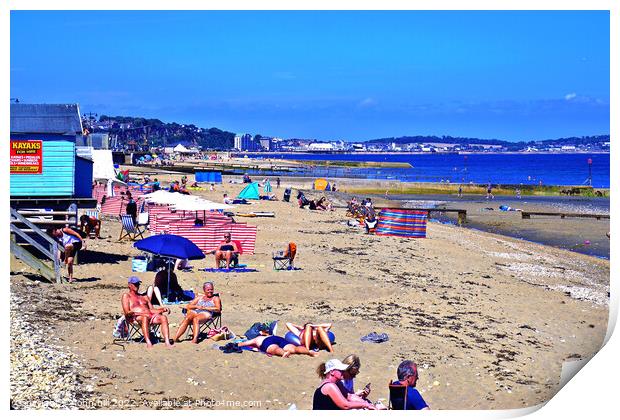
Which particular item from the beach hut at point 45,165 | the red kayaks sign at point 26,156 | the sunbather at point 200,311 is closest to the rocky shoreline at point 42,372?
the sunbather at point 200,311

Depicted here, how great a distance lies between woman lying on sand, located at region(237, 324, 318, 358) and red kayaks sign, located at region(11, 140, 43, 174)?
8.17 metres

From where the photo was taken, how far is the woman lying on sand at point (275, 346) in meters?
10.1

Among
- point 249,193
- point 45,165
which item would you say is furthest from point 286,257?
point 249,193

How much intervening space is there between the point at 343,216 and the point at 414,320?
1805 centimetres

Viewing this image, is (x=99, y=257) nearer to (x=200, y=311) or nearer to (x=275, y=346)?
(x=200, y=311)

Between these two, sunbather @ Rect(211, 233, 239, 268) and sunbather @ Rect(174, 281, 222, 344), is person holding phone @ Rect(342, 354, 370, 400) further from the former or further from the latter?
sunbather @ Rect(211, 233, 239, 268)

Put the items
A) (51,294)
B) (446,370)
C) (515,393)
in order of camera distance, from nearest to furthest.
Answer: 1. (515,393)
2. (446,370)
3. (51,294)

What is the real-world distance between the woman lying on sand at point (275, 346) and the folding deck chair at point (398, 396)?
A: 2.46 metres

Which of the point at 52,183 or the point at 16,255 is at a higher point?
the point at 52,183

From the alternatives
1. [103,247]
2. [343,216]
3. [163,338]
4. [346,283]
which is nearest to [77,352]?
[163,338]

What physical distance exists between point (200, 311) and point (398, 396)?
375 centimetres

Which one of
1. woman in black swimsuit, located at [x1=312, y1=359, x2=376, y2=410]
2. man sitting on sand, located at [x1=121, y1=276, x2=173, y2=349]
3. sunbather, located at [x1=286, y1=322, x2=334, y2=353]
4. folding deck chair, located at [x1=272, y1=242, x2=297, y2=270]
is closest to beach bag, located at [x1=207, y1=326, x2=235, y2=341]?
man sitting on sand, located at [x1=121, y1=276, x2=173, y2=349]
